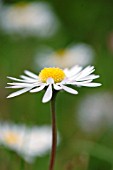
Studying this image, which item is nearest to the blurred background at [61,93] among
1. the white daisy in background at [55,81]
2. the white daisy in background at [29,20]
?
the white daisy in background at [29,20]

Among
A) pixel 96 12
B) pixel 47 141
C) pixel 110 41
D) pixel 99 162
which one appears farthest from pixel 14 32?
pixel 99 162

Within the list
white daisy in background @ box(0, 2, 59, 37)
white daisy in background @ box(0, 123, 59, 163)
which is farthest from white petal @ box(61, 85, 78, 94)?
white daisy in background @ box(0, 2, 59, 37)

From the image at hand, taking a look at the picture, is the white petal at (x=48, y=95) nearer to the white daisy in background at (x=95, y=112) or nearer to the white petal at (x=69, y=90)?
the white petal at (x=69, y=90)

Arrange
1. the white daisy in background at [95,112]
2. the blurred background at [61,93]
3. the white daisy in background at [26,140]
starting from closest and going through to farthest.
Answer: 1. the white daisy in background at [26,140]
2. the blurred background at [61,93]
3. the white daisy in background at [95,112]

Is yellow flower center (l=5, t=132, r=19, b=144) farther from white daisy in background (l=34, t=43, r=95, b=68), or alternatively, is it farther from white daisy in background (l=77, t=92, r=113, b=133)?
white daisy in background (l=34, t=43, r=95, b=68)

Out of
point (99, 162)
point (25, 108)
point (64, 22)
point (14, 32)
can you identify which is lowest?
point (99, 162)

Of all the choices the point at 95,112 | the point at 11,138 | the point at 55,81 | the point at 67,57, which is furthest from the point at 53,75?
the point at 67,57

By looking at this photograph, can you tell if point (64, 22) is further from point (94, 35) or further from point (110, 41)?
point (110, 41)
